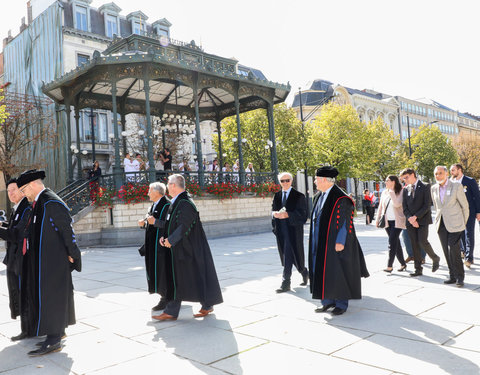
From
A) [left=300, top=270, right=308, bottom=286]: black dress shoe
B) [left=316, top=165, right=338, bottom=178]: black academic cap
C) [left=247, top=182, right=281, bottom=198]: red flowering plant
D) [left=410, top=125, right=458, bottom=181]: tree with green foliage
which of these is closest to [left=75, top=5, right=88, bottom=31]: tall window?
[left=247, top=182, right=281, bottom=198]: red flowering plant

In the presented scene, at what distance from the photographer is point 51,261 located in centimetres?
438

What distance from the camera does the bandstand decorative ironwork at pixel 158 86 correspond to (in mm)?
15547

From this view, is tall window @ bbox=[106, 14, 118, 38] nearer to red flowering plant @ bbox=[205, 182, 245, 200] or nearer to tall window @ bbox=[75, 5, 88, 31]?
tall window @ bbox=[75, 5, 88, 31]

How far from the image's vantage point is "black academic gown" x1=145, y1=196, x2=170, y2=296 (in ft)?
17.8

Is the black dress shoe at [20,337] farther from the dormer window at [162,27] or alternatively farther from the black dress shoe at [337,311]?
the dormer window at [162,27]

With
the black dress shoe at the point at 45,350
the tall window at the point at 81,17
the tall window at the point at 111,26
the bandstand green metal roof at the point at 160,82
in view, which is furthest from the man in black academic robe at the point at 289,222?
the tall window at the point at 111,26

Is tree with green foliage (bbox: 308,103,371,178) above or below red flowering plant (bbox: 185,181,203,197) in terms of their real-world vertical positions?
above

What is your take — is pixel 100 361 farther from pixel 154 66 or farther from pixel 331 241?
pixel 154 66

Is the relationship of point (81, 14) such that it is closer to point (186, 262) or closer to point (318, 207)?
point (186, 262)

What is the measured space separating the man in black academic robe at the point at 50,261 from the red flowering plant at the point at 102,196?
11.0 metres

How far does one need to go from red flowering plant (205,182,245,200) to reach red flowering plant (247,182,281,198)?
1054 mm

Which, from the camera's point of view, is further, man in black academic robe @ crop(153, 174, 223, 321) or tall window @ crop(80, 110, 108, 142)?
tall window @ crop(80, 110, 108, 142)

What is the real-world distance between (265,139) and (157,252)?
22.7 m

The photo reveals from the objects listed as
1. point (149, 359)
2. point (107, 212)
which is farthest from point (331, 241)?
point (107, 212)
